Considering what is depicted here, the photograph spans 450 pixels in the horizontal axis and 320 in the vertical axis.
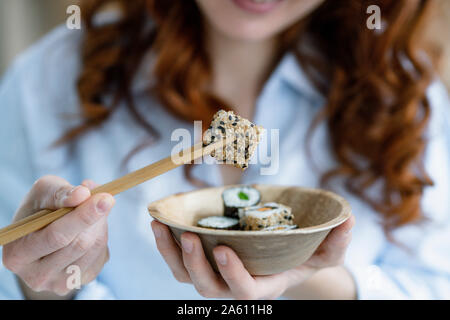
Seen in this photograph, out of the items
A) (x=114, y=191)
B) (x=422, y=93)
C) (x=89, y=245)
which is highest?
(x=422, y=93)

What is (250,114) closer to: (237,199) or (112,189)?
(237,199)

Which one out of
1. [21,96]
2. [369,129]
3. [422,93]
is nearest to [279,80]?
[369,129]

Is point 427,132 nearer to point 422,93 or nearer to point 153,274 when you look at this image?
point 422,93

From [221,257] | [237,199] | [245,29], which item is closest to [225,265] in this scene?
[221,257]

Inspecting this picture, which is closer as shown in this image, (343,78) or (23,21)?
(343,78)

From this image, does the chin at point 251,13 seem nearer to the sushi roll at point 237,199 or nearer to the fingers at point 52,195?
the sushi roll at point 237,199

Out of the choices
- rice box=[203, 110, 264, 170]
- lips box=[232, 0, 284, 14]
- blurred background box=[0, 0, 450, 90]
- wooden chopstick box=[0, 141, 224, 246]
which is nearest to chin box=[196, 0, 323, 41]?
lips box=[232, 0, 284, 14]

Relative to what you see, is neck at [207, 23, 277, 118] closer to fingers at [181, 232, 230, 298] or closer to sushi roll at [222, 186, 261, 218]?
sushi roll at [222, 186, 261, 218]
